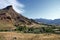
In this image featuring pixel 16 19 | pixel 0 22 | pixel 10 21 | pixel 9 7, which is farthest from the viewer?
pixel 9 7

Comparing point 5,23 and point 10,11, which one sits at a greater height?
point 10,11

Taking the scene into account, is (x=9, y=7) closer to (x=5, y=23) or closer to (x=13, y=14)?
(x=13, y=14)

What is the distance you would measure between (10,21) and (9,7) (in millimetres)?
44066

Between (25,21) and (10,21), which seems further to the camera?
(25,21)

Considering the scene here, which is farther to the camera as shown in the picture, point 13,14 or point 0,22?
point 13,14

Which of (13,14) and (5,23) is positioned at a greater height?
(13,14)

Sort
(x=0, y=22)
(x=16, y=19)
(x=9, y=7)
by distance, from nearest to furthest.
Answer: (x=0, y=22) → (x=16, y=19) → (x=9, y=7)

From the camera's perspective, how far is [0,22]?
137 metres

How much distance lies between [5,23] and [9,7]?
50.7 metres

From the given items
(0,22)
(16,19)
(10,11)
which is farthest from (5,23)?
(10,11)

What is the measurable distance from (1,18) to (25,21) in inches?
1208

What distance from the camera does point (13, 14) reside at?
559 ft

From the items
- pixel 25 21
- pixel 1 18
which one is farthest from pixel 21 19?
pixel 1 18

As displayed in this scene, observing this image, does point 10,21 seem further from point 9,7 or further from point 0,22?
point 9,7
